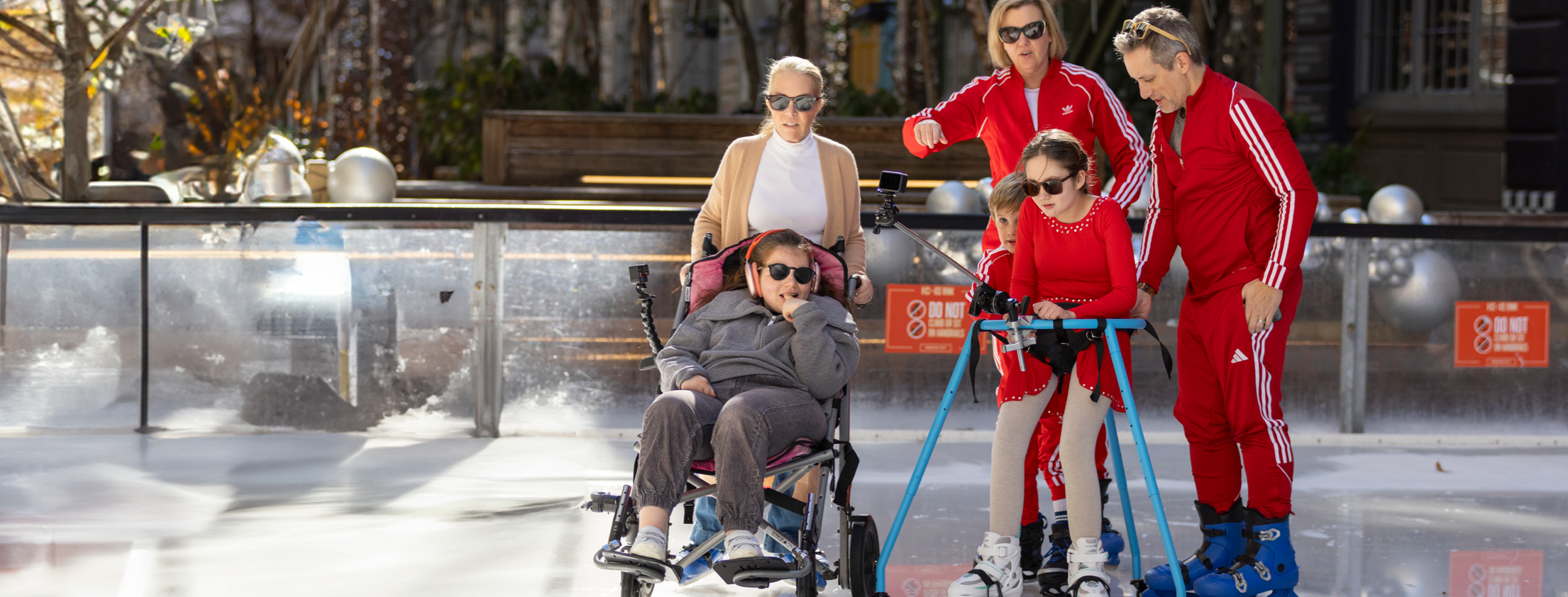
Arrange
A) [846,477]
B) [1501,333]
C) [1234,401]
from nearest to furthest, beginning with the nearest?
[846,477] < [1234,401] < [1501,333]

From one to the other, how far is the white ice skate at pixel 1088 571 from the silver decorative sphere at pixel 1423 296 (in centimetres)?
352

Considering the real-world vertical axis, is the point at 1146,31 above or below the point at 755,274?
above

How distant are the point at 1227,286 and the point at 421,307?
388cm

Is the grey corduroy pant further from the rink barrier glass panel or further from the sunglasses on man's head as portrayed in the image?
the rink barrier glass panel

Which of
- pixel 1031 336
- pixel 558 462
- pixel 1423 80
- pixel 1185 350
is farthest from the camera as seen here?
pixel 1423 80

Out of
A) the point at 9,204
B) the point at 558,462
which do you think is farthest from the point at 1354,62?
the point at 9,204

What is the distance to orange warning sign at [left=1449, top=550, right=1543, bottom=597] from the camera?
458cm

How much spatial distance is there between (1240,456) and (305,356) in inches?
169

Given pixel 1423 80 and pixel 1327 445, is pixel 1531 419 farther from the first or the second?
pixel 1423 80

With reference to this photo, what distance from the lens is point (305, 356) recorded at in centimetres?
677

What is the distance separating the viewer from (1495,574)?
479 cm

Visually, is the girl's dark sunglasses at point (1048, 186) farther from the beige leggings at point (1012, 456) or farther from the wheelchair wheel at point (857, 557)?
the wheelchair wheel at point (857, 557)

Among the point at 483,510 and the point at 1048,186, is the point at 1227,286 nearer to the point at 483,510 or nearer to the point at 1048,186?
the point at 1048,186

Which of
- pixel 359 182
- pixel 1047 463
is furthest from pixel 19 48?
pixel 1047 463
